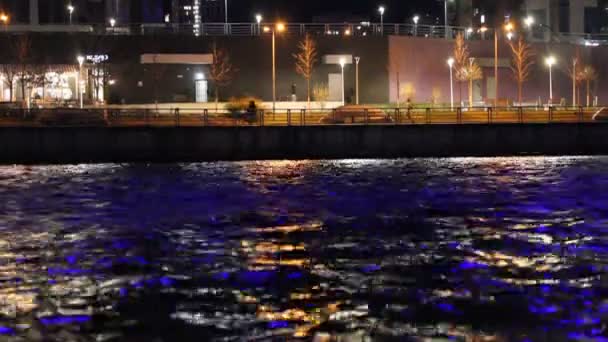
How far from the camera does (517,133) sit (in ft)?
181

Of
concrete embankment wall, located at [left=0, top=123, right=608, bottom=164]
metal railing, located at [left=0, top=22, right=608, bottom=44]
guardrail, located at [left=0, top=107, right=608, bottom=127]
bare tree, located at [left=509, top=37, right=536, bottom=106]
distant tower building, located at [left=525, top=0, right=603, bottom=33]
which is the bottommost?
concrete embankment wall, located at [left=0, top=123, right=608, bottom=164]

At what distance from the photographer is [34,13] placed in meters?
101

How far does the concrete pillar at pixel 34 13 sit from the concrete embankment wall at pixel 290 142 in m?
51.2

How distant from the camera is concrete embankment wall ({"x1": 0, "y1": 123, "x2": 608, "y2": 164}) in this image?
174 feet

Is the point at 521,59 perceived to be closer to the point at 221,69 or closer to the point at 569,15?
the point at 569,15

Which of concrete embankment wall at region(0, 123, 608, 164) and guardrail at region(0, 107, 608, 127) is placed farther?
guardrail at region(0, 107, 608, 127)

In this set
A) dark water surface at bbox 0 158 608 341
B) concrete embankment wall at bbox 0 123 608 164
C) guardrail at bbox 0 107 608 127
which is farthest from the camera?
guardrail at bbox 0 107 608 127

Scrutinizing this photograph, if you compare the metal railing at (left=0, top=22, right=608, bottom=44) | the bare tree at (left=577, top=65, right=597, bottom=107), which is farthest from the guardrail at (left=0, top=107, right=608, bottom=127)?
the bare tree at (left=577, top=65, right=597, bottom=107)

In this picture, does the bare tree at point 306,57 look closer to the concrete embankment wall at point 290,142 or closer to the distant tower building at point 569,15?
the concrete embankment wall at point 290,142

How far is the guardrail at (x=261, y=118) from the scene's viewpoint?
56.8 meters

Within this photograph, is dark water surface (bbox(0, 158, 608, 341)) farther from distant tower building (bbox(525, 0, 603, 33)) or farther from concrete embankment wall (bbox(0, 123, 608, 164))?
distant tower building (bbox(525, 0, 603, 33))

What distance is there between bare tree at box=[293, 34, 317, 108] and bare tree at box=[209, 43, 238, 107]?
16.5 ft

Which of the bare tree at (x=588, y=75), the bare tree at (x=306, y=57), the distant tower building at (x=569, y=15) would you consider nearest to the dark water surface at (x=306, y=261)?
the bare tree at (x=306, y=57)

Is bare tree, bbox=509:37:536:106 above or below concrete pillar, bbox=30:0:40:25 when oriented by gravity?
below
